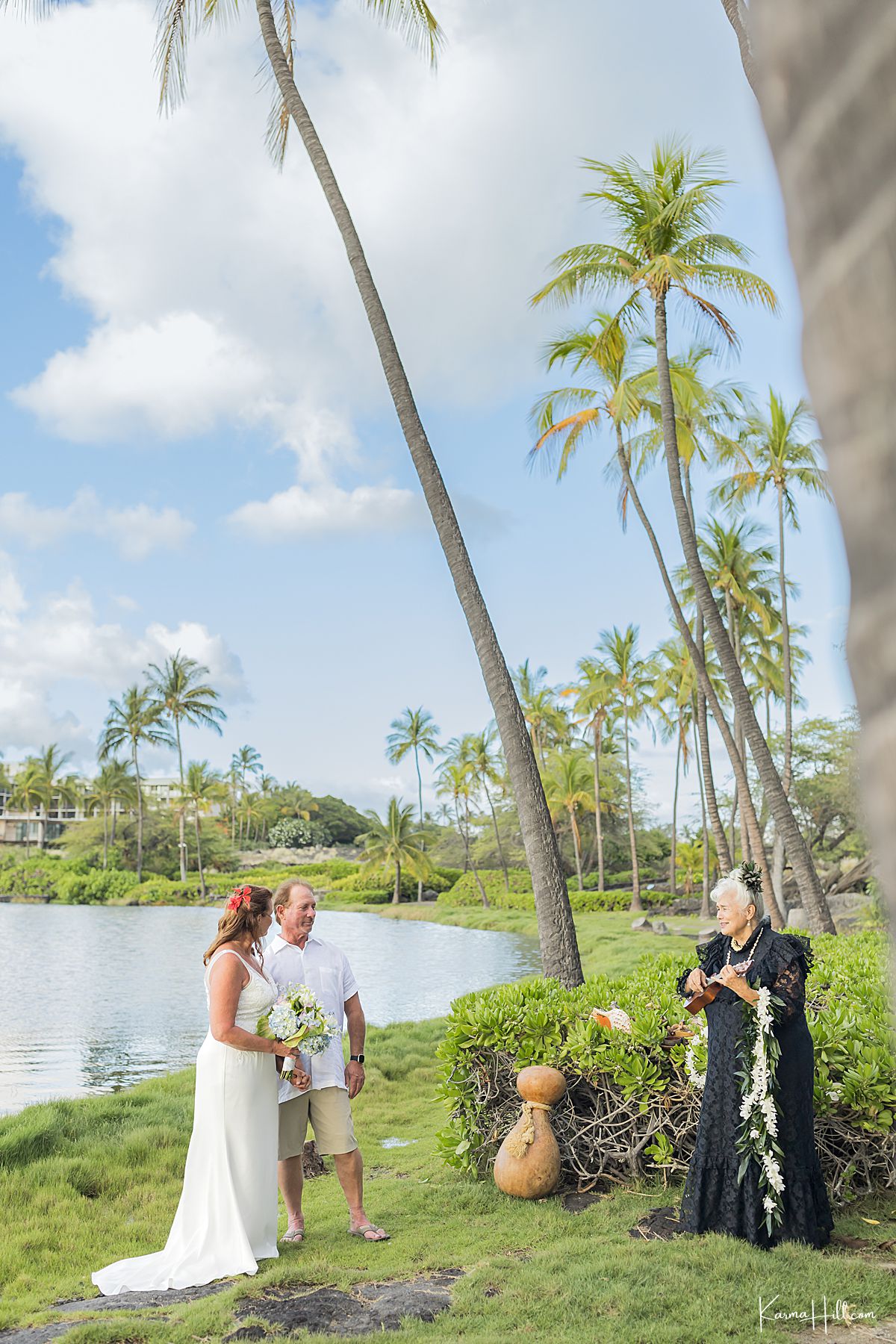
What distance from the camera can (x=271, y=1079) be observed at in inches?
226

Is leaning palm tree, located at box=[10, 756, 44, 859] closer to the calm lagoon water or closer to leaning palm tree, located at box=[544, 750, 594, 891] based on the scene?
the calm lagoon water

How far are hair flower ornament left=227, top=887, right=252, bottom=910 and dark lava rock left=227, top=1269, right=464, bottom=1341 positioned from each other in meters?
1.91

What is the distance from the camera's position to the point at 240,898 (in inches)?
227

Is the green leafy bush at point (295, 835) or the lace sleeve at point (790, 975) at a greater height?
the green leafy bush at point (295, 835)

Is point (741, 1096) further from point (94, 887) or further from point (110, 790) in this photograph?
point (110, 790)

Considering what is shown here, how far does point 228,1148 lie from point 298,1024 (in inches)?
29.5

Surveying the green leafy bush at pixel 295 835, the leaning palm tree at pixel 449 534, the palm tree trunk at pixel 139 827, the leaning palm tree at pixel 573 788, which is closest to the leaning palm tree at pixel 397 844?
the leaning palm tree at pixel 573 788

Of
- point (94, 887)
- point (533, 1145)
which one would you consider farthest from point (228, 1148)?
point (94, 887)

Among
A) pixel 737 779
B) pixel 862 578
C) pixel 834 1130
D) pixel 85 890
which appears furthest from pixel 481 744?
pixel 862 578

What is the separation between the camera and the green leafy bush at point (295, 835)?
8900 centimetres

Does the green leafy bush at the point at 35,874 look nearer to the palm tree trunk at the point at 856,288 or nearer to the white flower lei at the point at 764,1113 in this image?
the white flower lei at the point at 764,1113

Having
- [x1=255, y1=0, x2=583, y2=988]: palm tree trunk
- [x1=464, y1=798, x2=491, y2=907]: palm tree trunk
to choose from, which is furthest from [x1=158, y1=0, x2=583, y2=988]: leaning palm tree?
[x1=464, y1=798, x2=491, y2=907]: palm tree trunk

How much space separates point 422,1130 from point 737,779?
1139 centimetres

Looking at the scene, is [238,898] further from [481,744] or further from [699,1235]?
[481,744]
